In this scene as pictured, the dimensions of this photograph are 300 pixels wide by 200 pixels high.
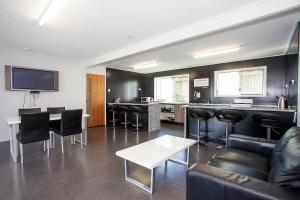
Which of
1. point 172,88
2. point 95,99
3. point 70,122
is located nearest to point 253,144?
point 70,122

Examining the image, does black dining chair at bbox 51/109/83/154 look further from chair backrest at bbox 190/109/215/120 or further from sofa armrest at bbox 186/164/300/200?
sofa armrest at bbox 186/164/300/200

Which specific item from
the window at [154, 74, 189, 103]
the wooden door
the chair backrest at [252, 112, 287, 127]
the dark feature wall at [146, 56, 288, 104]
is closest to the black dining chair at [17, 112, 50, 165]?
A: the wooden door

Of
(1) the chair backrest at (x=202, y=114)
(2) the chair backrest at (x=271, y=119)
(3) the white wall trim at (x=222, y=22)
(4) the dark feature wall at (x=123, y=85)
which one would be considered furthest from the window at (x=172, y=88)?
(2) the chair backrest at (x=271, y=119)

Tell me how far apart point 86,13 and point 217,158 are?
9.21ft

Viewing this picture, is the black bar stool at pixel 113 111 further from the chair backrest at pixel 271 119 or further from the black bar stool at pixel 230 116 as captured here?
the chair backrest at pixel 271 119

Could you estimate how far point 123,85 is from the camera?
7.25 m

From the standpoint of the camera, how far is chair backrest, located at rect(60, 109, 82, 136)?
3.35 metres

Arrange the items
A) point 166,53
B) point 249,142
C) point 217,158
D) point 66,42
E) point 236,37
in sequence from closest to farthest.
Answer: point 217,158 → point 249,142 → point 236,37 → point 66,42 → point 166,53

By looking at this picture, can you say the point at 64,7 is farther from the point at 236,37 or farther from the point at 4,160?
the point at 236,37

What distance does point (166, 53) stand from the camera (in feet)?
15.5

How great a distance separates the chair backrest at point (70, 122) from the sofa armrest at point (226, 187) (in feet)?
9.72

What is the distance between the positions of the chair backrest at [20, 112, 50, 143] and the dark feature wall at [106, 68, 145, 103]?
3612mm

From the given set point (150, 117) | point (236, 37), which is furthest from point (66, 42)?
point (236, 37)

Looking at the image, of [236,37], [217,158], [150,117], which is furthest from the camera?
[150,117]
